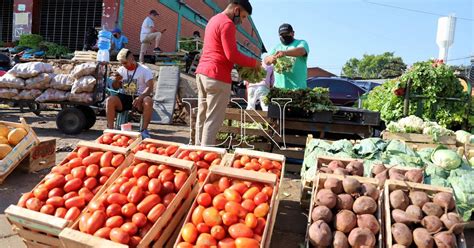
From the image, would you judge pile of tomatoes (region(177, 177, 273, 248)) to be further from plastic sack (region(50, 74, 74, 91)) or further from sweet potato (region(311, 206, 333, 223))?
plastic sack (region(50, 74, 74, 91))

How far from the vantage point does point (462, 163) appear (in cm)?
380

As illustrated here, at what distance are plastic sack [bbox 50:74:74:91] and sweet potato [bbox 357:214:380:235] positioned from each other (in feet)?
21.0

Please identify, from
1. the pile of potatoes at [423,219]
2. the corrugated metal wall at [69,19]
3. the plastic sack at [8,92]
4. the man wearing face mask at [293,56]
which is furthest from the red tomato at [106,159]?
the corrugated metal wall at [69,19]

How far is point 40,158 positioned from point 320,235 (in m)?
3.77

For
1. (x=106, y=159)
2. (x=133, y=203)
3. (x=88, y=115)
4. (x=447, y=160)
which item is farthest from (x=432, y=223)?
(x=88, y=115)

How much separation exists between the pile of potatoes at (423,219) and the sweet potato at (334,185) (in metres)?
0.36

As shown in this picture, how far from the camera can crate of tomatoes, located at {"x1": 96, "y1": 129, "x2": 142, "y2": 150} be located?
3.37 m

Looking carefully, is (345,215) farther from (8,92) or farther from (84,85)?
(8,92)

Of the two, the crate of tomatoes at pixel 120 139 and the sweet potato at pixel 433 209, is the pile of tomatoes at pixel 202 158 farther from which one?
the sweet potato at pixel 433 209

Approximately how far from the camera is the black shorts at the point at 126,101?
19.9 ft

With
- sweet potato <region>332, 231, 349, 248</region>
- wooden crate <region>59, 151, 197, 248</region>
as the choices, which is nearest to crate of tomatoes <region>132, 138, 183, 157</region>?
wooden crate <region>59, 151, 197, 248</region>

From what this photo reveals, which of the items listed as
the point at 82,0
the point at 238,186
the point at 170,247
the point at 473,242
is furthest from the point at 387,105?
the point at 82,0

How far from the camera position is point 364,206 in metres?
2.46

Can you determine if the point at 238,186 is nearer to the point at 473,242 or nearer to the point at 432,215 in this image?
the point at 432,215
